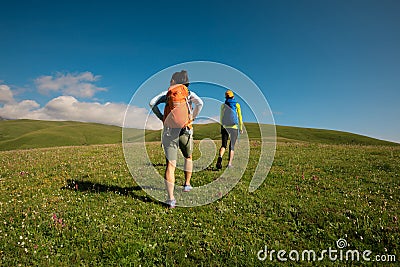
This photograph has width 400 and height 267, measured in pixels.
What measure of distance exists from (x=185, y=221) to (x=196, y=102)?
3.91m

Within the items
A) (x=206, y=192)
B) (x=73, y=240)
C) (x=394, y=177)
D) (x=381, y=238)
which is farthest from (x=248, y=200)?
(x=394, y=177)

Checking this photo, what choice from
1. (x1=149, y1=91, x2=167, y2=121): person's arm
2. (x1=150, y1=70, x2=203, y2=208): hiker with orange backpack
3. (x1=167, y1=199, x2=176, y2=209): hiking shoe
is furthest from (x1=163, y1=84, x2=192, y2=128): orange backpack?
(x1=167, y1=199, x2=176, y2=209): hiking shoe

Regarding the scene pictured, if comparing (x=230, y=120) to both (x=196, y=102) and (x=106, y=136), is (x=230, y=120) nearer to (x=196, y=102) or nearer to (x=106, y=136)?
(x=196, y=102)

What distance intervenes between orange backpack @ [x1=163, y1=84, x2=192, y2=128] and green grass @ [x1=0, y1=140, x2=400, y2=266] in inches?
116

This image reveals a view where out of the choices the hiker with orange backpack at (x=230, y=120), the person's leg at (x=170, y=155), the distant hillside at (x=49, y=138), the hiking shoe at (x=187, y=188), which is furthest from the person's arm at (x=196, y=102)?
the distant hillside at (x=49, y=138)

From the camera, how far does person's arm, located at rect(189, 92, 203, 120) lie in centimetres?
821

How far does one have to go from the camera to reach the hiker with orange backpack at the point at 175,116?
25.1 feet

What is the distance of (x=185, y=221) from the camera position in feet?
24.2

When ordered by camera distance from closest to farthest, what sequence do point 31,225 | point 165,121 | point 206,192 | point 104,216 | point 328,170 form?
point 31,225
point 104,216
point 165,121
point 206,192
point 328,170

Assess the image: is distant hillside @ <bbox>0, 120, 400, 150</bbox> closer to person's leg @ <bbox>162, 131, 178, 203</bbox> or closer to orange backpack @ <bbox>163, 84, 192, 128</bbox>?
person's leg @ <bbox>162, 131, 178, 203</bbox>

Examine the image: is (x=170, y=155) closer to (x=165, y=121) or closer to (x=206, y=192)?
(x=165, y=121)

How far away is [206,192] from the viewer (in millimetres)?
9609

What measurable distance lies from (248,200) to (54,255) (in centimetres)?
615

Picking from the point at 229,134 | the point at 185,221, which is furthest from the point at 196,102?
the point at 229,134
